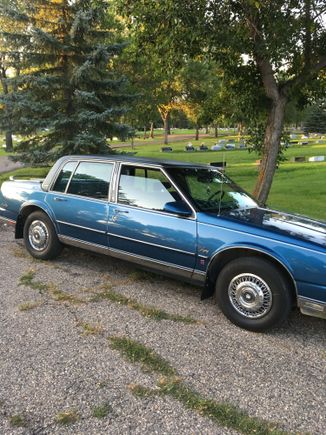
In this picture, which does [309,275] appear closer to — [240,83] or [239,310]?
[239,310]

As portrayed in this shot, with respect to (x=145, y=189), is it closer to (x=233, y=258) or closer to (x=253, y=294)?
(x=233, y=258)

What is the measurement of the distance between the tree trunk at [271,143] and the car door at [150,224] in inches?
142

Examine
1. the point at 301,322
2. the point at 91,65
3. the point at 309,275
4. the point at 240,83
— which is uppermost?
the point at 91,65

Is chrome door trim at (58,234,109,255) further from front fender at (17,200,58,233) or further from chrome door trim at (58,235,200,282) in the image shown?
front fender at (17,200,58,233)

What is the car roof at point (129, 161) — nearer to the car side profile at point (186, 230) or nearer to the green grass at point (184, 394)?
the car side profile at point (186, 230)

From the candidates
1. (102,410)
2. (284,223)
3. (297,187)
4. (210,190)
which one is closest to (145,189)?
(210,190)

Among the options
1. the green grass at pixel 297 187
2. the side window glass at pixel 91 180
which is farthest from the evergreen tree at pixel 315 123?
the side window glass at pixel 91 180

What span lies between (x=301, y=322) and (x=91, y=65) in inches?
427

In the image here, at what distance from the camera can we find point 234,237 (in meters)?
3.91

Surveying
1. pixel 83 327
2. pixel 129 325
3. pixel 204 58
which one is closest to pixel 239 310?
pixel 129 325

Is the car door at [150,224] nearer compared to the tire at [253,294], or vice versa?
the tire at [253,294]

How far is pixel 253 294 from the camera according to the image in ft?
12.4

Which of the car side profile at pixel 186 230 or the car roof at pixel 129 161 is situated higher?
the car roof at pixel 129 161

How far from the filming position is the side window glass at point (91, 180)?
16.6 feet
